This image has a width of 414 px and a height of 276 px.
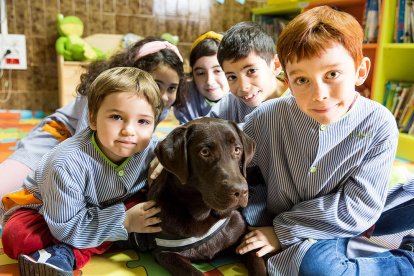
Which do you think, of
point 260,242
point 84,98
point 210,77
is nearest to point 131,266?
point 260,242

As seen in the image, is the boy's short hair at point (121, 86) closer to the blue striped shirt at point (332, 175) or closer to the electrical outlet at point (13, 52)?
the blue striped shirt at point (332, 175)

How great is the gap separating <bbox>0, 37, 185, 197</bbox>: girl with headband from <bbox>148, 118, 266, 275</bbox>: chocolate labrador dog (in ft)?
2.44

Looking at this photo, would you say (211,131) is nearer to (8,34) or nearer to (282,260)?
(282,260)

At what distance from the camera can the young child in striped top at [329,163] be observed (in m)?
1.14

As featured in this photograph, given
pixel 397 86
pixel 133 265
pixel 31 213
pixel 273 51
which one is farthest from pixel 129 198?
pixel 397 86

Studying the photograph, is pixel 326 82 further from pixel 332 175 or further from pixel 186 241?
pixel 186 241

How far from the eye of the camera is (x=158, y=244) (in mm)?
1266

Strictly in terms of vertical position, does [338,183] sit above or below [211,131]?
below

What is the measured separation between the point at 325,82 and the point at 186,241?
66cm

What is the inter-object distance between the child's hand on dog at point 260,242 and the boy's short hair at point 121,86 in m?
0.56

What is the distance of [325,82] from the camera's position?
1.14 m

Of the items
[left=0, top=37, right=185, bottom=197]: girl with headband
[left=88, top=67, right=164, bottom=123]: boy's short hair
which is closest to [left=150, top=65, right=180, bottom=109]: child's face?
[left=0, top=37, right=185, bottom=197]: girl with headband

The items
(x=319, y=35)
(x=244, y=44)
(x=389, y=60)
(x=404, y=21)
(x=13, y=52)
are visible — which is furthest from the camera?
(x=13, y=52)

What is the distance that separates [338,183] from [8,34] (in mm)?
3622
